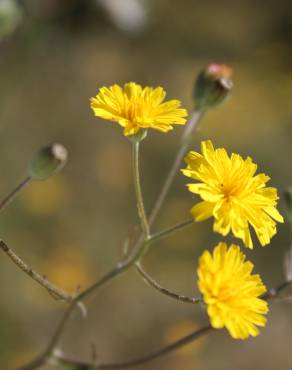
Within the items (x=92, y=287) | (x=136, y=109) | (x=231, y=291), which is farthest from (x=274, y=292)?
(x=136, y=109)

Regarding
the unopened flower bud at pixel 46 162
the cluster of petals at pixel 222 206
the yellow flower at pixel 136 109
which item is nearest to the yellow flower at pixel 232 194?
the cluster of petals at pixel 222 206

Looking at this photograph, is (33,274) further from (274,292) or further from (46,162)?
(274,292)

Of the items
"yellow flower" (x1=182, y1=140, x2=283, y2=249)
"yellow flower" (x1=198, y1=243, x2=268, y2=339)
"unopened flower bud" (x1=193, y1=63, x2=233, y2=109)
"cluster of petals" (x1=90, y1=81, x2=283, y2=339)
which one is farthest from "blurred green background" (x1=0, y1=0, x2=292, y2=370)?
"yellow flower" (x1=198, y1=243, x2=268, y2=339)

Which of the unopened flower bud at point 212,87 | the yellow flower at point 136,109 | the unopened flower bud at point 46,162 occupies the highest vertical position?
the unopened flower bud at point 212,87

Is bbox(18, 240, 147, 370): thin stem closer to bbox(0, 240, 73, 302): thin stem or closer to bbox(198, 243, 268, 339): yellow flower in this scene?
bbox(0, 240, 73, 302): thin stem

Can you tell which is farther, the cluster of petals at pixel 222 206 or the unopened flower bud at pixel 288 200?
the unopened flower bud at pixel 288 200

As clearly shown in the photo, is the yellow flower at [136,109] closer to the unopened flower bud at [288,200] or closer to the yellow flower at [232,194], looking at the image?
the yellow flower at [232,194]
